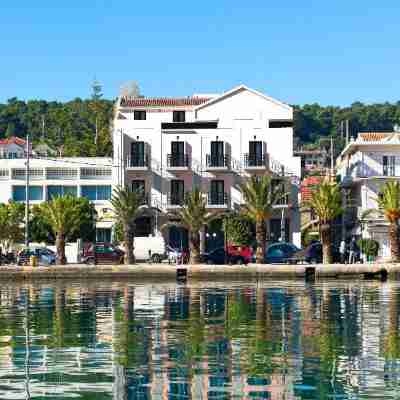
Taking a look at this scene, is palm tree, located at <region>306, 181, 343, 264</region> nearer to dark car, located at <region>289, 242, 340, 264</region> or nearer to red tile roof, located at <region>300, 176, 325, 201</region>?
red tile roof, located at <region>300, 176, 325, 201</region>

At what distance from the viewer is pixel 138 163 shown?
8825cm

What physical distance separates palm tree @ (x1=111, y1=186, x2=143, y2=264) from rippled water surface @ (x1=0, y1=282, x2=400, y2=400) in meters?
20.1

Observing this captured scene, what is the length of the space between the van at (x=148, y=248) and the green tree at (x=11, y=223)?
8540mm

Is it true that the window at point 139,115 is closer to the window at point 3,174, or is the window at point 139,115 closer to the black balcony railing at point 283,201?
the window at point 3,174

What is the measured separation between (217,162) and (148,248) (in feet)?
30.4

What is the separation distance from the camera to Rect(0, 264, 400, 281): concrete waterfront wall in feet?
228

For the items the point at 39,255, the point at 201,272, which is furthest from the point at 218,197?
the point at 201,272

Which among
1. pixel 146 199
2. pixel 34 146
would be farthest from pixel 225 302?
pixel 34 146

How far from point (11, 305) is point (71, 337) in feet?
51.1

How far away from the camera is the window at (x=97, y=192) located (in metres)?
90.4

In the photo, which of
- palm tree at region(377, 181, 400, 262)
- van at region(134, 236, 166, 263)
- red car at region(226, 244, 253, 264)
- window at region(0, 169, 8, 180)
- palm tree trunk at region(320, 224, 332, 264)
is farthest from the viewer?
window at region(0, 169, 8, 180)

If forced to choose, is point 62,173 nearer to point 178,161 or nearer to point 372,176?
point 178,161

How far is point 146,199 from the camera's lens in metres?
87.8

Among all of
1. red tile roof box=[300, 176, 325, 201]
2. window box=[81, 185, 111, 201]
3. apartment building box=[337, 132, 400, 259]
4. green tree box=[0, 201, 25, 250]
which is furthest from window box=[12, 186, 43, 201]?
apartment building box=[337, 132, 400, 259]
